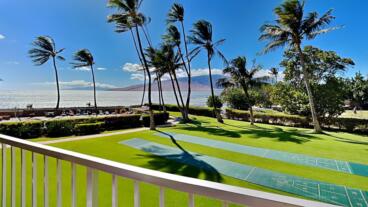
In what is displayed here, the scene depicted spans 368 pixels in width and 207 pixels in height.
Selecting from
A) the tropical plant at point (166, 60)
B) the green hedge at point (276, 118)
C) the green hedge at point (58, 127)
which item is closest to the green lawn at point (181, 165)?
the green hedge at point (58, 127)

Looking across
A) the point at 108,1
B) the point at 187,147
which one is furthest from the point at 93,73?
the point at 187,147

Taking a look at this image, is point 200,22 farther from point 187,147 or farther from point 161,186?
point 161,186

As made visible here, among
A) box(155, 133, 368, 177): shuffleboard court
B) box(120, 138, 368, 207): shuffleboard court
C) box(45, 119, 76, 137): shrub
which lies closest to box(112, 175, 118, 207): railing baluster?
box(120, 138, 368, 207): shuffleboard court

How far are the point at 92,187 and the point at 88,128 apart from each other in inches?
495

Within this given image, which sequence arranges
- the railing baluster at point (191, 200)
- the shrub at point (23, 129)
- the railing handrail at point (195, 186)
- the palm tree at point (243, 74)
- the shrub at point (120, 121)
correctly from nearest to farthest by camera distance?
1. the railing handrail at point (195, 186)
2. the railing baluster at point (191, 200)
3. the shrub at point (23, 129)
4. the shrub at point (120, 121)
5. the palm tree at point (243, 74)

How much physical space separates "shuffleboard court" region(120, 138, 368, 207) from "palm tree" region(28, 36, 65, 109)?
2132 cm

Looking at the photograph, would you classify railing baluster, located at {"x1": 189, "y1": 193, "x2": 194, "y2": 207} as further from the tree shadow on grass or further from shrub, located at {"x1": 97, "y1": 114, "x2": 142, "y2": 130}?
shrub, located at {"x1": 97, "y1": 114, "x2": 142, "y2": 130}

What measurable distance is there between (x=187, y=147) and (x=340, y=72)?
57.1ft

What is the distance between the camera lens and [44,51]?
23766 mm

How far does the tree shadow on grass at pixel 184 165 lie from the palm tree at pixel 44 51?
67.1 feet

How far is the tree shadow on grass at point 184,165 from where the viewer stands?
6.07 m

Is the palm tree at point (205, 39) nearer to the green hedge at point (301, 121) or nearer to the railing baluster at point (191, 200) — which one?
the green hedge at point (301, 121)

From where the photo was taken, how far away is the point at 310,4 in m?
14.7

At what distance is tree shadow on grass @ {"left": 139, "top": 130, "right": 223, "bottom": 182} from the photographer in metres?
6.07
